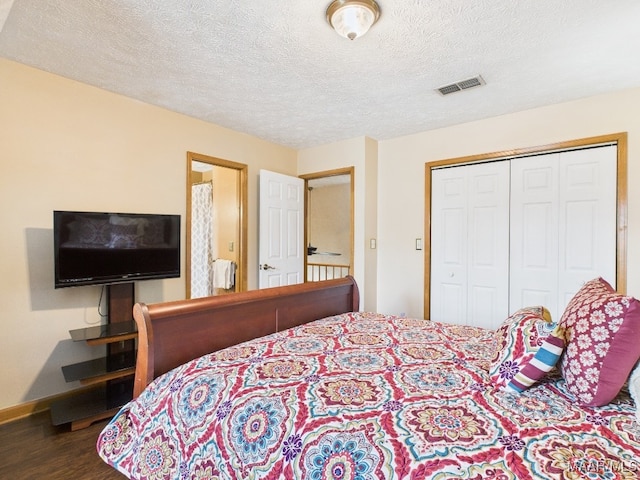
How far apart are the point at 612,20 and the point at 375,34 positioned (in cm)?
128

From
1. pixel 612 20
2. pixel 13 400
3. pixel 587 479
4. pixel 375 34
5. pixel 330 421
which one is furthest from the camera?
pixel 13 400

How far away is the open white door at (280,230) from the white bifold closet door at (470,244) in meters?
1.64

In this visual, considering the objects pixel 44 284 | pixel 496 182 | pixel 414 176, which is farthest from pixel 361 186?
pixel 44 284

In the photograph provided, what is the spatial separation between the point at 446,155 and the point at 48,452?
4003 millimetres

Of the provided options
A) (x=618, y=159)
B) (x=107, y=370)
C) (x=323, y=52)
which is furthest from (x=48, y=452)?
(x=618, y=159)

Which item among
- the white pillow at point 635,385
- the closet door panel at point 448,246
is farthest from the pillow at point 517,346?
the closet door panel at point 448,246

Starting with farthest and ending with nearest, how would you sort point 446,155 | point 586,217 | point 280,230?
A: point 280,230 → point 446,155 → point 586,217

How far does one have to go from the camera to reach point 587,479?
78 centimetres

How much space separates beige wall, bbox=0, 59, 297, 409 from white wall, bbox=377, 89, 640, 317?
8.01 ft

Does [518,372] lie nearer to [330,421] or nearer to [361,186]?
[330,421]

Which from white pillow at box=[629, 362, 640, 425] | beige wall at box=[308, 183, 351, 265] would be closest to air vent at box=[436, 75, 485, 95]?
white pillow at box=[629, 362, 640, 425]

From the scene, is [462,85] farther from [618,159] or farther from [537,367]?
[537,367]

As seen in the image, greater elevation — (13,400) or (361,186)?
(361,186)

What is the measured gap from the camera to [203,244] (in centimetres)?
492
